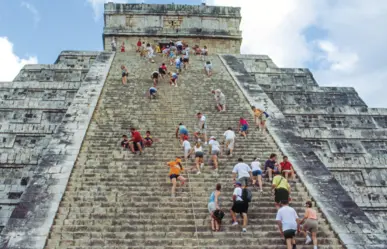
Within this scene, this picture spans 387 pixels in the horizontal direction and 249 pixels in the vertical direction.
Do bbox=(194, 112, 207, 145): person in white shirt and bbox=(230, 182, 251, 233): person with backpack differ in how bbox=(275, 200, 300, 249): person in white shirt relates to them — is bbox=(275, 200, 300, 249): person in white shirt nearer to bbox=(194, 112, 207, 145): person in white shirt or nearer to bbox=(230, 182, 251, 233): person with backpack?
bbox=(230, 182, 251, 233): person with backpack

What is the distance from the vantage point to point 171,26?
28266 millimetres

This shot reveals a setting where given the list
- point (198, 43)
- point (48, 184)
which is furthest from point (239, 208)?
point (198, 43)

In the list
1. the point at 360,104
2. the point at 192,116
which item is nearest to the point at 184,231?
the point at 192,116

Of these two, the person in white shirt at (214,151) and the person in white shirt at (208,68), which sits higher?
the person in white shirt at (208,68)

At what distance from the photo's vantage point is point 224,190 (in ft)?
34.3

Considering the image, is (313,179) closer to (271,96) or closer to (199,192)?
(199,192)

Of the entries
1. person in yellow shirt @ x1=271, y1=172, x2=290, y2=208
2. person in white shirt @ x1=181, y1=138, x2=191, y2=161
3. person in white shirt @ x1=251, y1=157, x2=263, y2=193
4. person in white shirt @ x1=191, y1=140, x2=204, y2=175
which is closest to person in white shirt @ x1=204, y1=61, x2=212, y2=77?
person in white shirt @ x1=181, y1=138, x2=191, y2=161

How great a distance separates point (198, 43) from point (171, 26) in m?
2.29

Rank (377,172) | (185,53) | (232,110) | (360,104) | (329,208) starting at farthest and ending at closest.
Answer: (185,53), (360,104), (232,110), (377,172), (329,208)

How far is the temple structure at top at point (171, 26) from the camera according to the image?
2767 centimetres

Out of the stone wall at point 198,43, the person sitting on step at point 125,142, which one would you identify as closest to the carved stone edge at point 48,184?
the person sitting on step at point 125,142

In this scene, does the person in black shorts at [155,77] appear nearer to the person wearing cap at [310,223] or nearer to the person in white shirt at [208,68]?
the person in white shirt at [208,68]

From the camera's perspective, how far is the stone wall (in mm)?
27562

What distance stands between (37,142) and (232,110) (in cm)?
743
